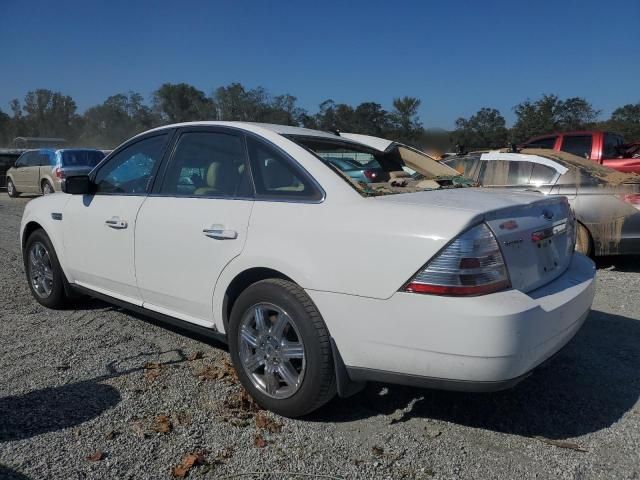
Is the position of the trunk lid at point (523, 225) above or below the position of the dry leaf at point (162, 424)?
above

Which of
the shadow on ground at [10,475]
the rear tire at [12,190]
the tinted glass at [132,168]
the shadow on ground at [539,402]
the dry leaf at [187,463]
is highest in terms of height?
the tinted glass at [132,168]

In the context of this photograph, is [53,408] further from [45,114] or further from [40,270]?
[45,114]

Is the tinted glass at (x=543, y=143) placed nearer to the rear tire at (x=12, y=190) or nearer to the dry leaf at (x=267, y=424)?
the dry leaf at (x=267, y=424)

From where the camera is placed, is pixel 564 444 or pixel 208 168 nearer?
pixel 564 444

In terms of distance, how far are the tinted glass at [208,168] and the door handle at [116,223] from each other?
40cm

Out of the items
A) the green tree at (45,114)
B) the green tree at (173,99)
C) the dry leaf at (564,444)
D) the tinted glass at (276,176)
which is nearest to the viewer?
the dry leaf at (564,444)

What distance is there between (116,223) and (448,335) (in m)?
2.63

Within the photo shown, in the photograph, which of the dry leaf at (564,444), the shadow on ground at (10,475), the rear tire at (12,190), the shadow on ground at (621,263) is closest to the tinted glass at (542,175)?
the shadow on ground at (621,263)

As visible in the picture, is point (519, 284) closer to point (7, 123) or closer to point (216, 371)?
point (216, 371)

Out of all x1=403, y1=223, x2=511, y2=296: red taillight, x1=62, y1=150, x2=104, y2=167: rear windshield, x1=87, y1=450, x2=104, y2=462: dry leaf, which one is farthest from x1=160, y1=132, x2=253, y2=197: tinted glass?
x1=62, y1=150, x2=104, y2=167: rear windshield

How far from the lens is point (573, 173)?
7246mm

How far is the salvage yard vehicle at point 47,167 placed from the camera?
17.3 meters

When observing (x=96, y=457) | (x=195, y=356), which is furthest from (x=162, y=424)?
(x=195, y=356)

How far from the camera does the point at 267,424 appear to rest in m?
3.11
